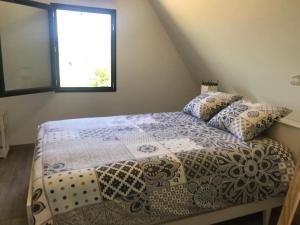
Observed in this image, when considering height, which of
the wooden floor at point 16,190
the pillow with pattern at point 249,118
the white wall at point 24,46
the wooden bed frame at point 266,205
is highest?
the white wall at point 24,46

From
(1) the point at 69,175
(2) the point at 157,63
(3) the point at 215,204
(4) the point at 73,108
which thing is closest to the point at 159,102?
(2) the point at 157,63

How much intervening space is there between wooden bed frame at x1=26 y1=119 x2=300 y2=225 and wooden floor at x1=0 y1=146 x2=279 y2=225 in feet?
0.62

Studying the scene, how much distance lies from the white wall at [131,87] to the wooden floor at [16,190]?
424 millimetres

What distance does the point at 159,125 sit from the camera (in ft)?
8.16

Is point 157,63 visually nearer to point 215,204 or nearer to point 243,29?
point 243,29

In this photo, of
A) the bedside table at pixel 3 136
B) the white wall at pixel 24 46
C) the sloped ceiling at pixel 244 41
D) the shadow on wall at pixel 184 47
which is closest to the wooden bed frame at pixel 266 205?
the sloped ceiling at pixel 244 41

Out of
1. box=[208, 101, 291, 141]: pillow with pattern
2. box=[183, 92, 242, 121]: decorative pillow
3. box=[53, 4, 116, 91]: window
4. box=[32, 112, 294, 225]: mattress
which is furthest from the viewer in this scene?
box=[53, 4, 116, 91]: window

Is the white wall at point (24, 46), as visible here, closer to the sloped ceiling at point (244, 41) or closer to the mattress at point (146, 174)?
the mattress at point (146, 174)

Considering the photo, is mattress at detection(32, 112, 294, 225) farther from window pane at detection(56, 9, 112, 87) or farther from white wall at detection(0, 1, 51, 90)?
window pane at detection(56, 9, 112, 87)

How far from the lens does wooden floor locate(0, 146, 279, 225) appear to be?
2.00m

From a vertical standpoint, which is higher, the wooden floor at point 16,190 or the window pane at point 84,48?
the window pane at point 84,48

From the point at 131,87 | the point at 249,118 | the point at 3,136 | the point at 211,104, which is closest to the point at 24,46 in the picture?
the point at 3,136

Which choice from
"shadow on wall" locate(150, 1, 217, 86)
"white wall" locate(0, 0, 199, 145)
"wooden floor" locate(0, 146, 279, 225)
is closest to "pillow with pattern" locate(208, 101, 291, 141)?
"wooden floor" locate(0, 146, 279, 225)

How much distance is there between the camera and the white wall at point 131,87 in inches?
134
